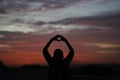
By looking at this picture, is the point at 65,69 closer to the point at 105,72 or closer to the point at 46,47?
the point at 46,47

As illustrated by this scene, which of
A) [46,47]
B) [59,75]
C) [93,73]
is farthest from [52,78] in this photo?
[93,73]

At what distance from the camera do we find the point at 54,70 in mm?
9102

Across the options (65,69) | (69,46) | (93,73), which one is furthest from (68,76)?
(93,73)

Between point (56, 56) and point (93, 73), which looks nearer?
point (56, 56)

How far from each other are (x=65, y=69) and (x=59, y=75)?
20 cm

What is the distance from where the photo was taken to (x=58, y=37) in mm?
9461

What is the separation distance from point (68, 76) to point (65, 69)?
0.17 m

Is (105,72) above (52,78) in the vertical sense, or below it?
below

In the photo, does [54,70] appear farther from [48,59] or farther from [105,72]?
[105,72]

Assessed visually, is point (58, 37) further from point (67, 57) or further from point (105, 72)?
point (105, 72)

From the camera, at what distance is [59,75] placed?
9047 mm

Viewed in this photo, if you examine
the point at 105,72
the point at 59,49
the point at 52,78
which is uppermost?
the point at 59,49

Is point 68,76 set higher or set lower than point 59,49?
lower

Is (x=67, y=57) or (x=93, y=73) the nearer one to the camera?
(x=67, y=57)
